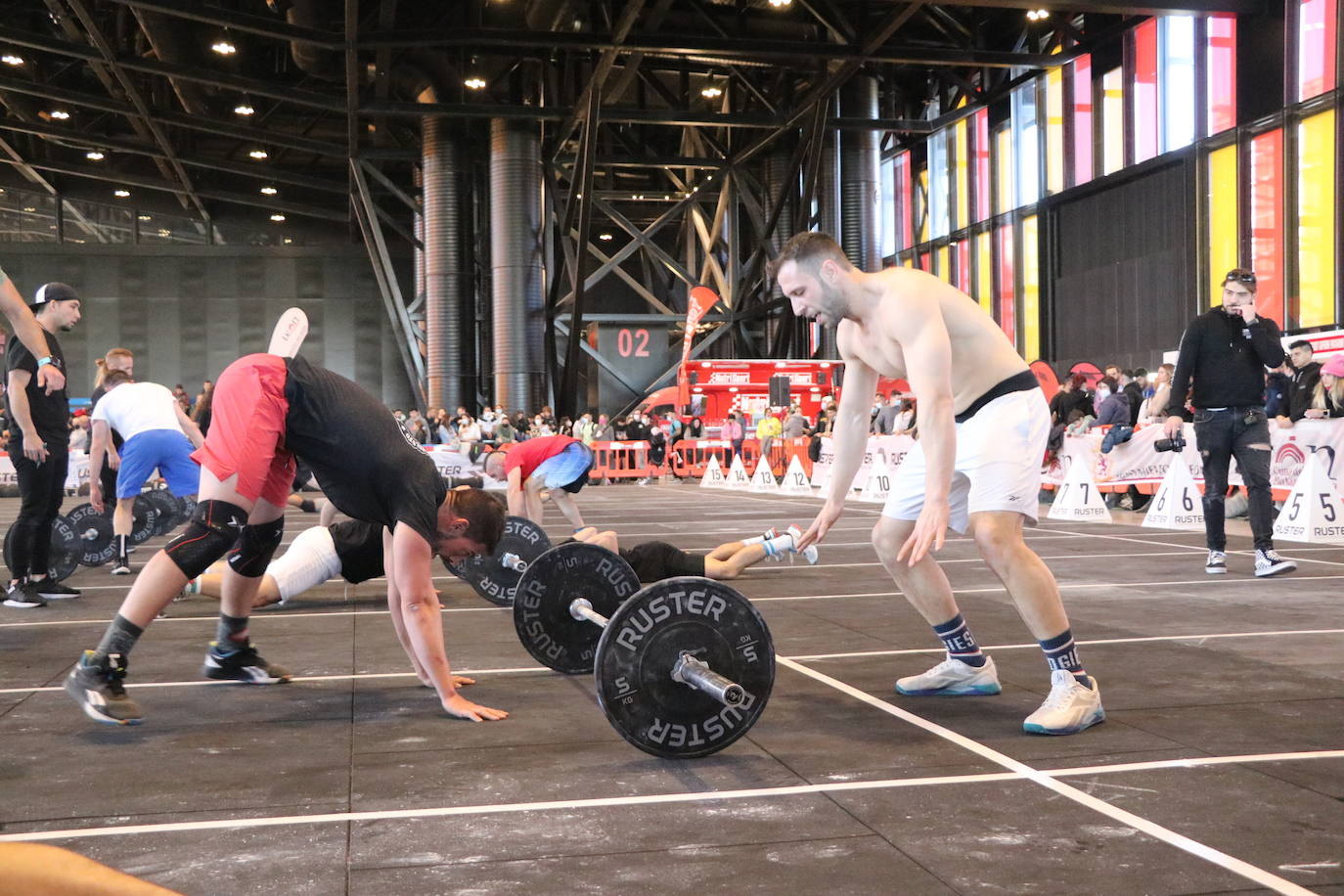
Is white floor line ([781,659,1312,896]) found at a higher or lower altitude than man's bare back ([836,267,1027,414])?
lower

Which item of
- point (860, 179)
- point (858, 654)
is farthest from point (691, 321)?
point (858, 654)

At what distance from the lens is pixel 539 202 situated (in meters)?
26.4

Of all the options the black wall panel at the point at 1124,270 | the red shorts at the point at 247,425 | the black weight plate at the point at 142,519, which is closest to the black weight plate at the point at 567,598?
the red shorts at the point at 247,425

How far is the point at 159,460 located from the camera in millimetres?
8016

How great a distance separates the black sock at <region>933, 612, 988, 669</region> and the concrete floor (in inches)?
5.8

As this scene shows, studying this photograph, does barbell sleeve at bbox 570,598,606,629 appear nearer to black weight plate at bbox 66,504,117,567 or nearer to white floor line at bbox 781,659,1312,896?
white floor line at bbox 781,659,1312,896

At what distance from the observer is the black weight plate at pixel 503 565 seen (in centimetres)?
660

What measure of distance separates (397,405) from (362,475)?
119 ft

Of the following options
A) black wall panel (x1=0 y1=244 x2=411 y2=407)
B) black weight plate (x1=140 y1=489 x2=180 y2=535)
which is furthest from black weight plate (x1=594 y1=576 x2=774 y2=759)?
black wall panel (x1=0 y1=244 x2=411 y2=407)

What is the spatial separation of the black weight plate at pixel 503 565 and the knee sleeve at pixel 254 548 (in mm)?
1976

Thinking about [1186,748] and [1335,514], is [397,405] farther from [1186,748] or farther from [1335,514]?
[1186,748]

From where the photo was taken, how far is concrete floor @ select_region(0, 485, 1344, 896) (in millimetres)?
2605

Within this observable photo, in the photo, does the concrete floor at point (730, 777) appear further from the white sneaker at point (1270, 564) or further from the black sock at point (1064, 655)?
the white sneaker at point (1270, 564)

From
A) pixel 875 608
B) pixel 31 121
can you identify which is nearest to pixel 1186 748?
pixel 875 608
